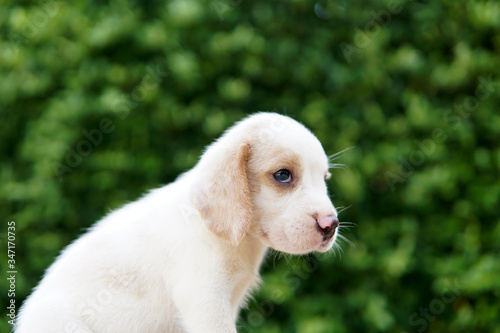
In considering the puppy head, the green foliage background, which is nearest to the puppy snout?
the puppy head

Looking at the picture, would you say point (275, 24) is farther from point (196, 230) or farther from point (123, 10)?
point (196, 230)

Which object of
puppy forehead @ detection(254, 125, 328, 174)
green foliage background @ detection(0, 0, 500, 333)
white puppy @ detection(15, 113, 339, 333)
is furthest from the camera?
green foliage background @ detection(0, 0, 500, 333)

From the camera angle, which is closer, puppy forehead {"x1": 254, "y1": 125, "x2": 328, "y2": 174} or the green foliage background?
puppy forehead {"x1": 254, "y1": 125, "x2": 328, "y2": 174}

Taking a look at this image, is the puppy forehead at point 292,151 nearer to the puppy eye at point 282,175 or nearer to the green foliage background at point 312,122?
the puppy eye at point 282,175

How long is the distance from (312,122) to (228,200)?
79.9 inches

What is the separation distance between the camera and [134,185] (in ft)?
14.5

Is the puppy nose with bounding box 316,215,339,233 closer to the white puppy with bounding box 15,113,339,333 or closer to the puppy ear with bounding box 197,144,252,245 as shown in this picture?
the white puppy with bounding box 15,113,339,333

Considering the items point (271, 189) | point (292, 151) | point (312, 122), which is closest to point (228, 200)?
point (271, 189)

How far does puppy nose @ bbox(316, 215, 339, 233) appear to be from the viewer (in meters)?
2.32

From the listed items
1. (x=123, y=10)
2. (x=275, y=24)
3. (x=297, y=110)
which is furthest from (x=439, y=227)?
(x=123, y=10)

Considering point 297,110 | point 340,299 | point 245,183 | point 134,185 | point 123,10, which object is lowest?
point 340,299

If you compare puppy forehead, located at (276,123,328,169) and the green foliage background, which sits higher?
puppy forehead, located at (276,123,328,169)

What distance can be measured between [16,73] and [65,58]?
0.41 m

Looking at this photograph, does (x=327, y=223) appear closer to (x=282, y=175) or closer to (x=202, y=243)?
(x=282, y=175)
